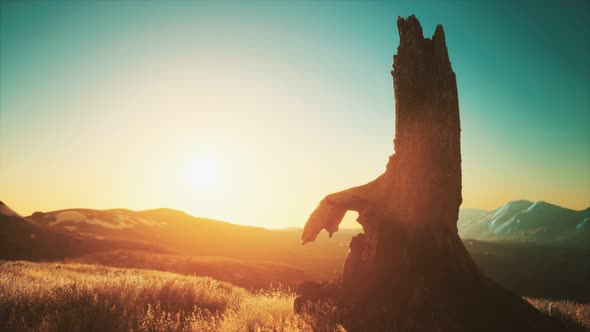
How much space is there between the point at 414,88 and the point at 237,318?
8.47m

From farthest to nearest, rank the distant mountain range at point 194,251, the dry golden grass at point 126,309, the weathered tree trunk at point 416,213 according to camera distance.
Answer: the distant mountain range at point 194,251 → the weathered tree trunk at point 416,213 → the dry golden grass at point 126,309

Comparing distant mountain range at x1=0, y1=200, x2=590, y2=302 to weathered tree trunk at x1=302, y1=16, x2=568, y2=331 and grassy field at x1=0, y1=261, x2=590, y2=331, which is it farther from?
grassy field at x1=0, y1=261, x2=590, y2=331

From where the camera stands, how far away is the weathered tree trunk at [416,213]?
25.5 feet

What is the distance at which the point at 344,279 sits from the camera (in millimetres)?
8945

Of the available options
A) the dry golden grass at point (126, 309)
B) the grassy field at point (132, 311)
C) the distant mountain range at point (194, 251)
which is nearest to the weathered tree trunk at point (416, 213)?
the distant mountain range at point (194, 251)

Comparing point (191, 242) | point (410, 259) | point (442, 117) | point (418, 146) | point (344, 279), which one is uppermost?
point (442, 117)

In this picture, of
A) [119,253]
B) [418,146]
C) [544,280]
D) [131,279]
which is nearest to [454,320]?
[418,146]

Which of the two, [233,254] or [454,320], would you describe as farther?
[233,254]

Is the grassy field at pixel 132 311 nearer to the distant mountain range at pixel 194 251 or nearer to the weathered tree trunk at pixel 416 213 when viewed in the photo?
the weathered tree trunk at pixel 416 213

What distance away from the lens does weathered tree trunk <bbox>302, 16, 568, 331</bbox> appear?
7758mm

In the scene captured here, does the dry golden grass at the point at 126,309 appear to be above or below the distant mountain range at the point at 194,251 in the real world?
above

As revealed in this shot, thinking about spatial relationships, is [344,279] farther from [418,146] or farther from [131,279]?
[131,279]

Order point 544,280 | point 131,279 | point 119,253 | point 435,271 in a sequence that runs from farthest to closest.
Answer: point 544,280
point 119,253
point 131,279
point 435,271

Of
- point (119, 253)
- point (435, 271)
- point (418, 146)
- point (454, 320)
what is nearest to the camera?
point (454, 320)
